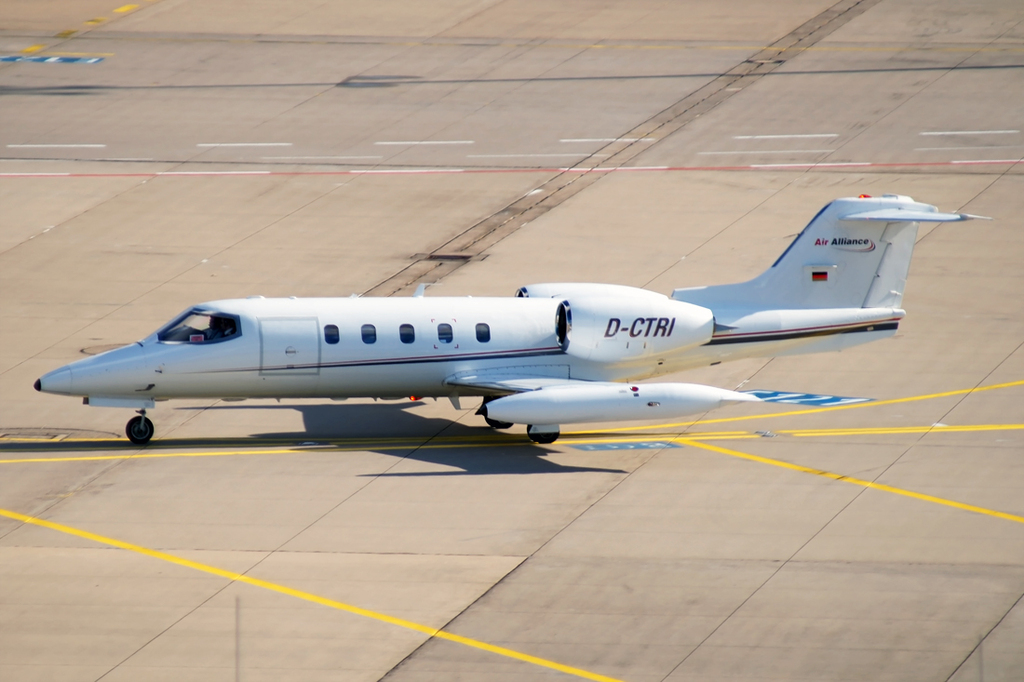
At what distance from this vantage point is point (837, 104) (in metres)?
49.4

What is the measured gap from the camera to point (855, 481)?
25.9 metres

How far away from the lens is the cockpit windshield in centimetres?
2761

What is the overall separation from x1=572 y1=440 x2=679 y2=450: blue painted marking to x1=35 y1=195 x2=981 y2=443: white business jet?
3.10 feet

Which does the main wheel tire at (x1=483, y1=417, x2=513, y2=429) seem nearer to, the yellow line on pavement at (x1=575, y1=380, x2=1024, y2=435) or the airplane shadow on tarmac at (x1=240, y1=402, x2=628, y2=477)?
the airplane shadow on tarmac at (x1=240, y1=402, x2=628, y2=477)

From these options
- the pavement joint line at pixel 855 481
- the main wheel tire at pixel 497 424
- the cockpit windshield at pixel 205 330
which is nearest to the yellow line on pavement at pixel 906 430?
the pavement joint line at pixel 855 481

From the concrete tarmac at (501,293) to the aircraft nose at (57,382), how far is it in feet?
4.46

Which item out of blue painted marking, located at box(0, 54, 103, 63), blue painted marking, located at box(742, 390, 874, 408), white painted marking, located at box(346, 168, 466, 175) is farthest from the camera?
blue painted marking, located at box(0, 54, 103, 63)

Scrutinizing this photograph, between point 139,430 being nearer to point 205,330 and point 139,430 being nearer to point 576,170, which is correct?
point 205,330

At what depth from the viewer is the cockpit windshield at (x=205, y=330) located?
27.6m

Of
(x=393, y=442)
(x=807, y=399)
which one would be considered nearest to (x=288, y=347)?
(x=393, y=442)

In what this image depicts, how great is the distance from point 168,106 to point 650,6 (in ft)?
71.4

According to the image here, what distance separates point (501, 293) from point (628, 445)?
8812mm

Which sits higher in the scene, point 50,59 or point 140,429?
point 50,59

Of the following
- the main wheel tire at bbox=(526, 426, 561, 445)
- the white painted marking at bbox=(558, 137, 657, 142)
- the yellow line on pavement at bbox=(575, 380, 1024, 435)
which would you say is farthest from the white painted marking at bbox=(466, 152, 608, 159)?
the main wheel tire at bbox=(526, 426, 561, 445)
